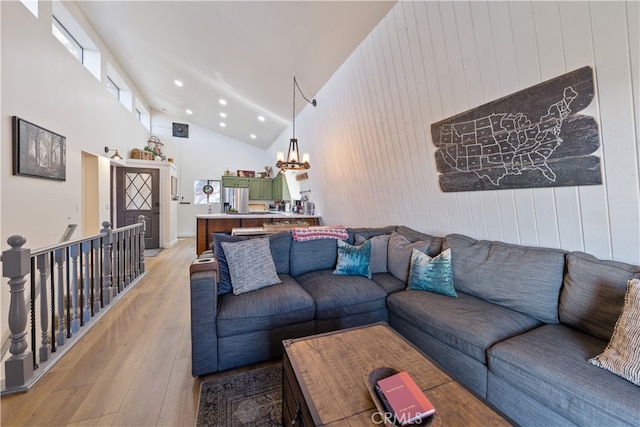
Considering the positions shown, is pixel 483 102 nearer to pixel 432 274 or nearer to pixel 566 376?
pixel 432 274

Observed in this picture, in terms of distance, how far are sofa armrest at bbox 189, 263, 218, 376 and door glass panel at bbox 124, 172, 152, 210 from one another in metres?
5.65

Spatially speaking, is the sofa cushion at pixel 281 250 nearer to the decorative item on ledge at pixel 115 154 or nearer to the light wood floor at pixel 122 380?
the light wood floor at pixel 122 380

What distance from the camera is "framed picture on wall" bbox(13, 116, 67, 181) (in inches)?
107

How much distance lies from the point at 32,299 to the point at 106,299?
3.39ft

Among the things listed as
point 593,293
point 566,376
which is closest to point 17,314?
point 566,376

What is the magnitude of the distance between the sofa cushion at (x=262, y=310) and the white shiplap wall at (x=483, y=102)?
162 centimetres

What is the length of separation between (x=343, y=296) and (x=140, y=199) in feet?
20.5

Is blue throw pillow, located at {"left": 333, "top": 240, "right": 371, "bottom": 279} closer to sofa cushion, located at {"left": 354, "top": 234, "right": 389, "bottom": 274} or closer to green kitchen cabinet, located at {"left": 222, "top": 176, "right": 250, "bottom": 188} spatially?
sofa cushion, located at {"left": 354, "top": 234, "right": 389, "bottom": 274}

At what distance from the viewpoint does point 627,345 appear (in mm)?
1064

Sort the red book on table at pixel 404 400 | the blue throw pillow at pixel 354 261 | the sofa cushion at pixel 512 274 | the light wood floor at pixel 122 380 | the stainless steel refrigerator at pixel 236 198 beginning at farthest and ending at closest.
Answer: the stainless steel refrigerator at pixel 236 198, the blue throw pillow at pixel 354 261, the sofa cushion at pixel 512 274, the light wood floor at pixel 122 380, the red book on table at pixel 404 400

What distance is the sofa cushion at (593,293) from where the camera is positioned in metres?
1.29

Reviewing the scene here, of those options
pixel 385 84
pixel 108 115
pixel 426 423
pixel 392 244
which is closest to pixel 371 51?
pixel 385 84

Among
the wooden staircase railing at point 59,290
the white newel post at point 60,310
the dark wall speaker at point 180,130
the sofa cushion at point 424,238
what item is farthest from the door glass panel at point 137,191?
the sofa cushion at point 424,238

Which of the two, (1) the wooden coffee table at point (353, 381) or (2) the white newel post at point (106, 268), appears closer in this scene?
(1) the wooden coffee table at point (353, 381)
